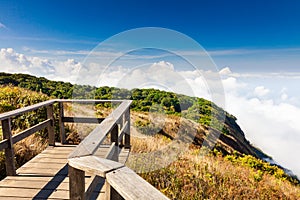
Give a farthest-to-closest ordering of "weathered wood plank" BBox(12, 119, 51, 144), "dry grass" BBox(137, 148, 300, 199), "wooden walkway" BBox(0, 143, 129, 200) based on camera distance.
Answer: "dry grass" BBox(137, 148, 300, 199) < "weathered wood plank" BBox(12, 119, 51, 144) < "wooden walkway" BBox(0, 143, 129, 200)

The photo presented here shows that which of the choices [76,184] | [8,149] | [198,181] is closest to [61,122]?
[8,149]

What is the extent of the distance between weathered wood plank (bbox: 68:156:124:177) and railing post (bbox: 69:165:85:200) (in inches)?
3.9

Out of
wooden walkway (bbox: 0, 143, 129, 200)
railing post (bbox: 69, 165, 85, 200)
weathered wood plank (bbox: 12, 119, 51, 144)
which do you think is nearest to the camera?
railing post (bbox: 69, 165, 85, 200)

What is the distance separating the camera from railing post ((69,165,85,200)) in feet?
5.74

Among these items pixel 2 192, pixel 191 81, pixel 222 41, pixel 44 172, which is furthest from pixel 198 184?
pixel 222 41

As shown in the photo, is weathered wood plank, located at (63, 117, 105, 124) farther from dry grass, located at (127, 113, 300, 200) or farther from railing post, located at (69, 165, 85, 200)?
railing post, located at (69, 165, 85, 200)

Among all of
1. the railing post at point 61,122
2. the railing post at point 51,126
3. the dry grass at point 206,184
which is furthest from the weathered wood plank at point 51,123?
the dry grass at point 206,184

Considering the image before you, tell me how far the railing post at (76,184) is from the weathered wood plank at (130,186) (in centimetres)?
44

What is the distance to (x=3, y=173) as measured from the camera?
3643mm

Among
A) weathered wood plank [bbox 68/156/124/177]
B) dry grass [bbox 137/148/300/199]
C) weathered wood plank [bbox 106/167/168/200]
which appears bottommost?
dry grass [bbox 137/148/300/199]

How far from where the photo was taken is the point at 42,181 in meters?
3.20

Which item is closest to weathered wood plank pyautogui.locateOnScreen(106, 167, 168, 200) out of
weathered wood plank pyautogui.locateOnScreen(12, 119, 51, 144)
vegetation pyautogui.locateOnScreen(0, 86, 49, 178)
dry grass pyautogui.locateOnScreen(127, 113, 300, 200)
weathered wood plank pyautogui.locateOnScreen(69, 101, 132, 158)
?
weathered wood plank pyautogui.locateOnScreen(69, 101, 132, 158)

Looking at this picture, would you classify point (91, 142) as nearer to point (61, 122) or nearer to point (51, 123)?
point (51, 123)

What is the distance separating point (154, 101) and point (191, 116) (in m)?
2.30
